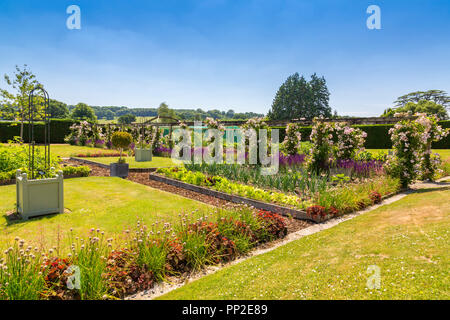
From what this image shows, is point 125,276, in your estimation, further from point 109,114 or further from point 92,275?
point 109,114

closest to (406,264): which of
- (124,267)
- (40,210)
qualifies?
(124,267)

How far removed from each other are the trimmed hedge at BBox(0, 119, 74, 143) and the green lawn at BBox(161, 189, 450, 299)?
2713 centimetres

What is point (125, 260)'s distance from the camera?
346 cm

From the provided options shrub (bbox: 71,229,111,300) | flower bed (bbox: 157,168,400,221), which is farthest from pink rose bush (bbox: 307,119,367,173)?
shrub (bbox: 71,229,111,300)

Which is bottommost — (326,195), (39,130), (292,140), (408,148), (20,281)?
(20,281)

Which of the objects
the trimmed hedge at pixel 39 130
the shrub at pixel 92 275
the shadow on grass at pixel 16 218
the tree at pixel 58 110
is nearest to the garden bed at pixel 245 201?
the shrub at pixel 92 275

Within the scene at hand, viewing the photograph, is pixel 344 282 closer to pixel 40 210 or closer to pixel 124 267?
pixel 124 267

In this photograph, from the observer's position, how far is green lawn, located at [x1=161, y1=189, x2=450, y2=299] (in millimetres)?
2830

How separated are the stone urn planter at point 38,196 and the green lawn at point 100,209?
21 cm

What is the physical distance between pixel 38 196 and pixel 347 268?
597 centimetres

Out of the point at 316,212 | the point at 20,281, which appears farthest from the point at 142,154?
the point at 20,281

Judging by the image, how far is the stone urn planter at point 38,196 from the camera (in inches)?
218

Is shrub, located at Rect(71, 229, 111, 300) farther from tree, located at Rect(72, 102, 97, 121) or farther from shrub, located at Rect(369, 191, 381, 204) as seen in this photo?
tree, located at Rect(72, 102, 97, 121)

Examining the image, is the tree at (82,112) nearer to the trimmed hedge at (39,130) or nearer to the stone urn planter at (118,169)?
the trimmed hedge at (39,130)
